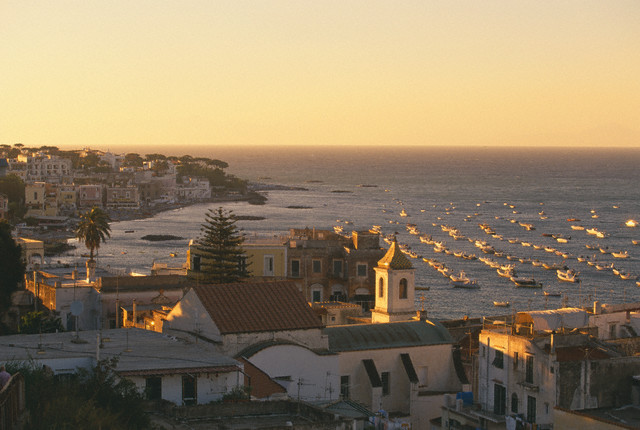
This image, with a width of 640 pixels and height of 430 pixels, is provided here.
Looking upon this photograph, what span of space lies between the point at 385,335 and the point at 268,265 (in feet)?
68.7

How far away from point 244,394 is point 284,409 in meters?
4.01

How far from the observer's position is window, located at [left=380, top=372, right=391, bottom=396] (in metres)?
34.9

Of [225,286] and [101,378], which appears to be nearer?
[101,378]

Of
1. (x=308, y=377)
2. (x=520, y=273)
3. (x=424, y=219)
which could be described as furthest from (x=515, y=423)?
(x=424, y=219)

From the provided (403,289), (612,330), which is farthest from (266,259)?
(612,330)

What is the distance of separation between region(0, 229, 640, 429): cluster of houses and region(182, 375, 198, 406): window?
0.03 m

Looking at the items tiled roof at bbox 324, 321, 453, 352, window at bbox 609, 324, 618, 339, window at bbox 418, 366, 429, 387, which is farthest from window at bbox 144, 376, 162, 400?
window at bbox 609, 324, 618, 339

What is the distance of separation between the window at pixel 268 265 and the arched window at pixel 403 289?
52.2 feet

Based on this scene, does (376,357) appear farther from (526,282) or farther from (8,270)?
(526,282)

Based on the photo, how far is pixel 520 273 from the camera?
10800 centimetres

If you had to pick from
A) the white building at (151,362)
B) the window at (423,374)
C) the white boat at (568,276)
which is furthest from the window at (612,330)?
the white boat at (568,276)

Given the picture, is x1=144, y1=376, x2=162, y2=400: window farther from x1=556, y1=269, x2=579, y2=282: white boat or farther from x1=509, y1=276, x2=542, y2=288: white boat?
x1=556, y1=269, x2=579, y2=282: white boat

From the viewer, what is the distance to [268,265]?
184ft

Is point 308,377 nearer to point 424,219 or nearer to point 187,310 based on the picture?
point 187,310
